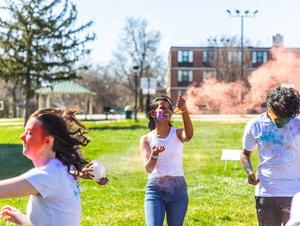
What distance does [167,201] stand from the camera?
249 inches

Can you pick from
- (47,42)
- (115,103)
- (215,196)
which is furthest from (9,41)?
(115,103)

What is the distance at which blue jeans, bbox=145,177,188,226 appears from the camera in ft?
20.7

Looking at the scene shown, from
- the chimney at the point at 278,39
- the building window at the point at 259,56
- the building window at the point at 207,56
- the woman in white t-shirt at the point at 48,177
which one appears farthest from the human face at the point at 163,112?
the building window at the point at 207,56

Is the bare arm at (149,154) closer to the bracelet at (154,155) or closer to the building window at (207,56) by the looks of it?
the bracelet at (154,155)

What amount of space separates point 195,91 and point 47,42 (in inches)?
1202

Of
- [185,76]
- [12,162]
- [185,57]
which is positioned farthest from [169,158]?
[185,76]

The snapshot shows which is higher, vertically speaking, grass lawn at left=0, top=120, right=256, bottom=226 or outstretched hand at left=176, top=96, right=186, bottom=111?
outstretched hand at left=176, top=96, right=186, bottom=111

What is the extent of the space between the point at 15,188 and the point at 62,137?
0.51 m

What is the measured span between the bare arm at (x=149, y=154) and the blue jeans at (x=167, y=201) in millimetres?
180

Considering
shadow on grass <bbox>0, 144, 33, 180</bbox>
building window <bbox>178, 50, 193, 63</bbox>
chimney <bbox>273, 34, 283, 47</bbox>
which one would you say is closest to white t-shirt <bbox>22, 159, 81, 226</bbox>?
chimney <bbox>273, 34, 283, 47</bbox>

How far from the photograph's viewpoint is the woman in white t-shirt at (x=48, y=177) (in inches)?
151

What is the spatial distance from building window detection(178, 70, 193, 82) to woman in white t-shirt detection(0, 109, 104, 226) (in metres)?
81.5

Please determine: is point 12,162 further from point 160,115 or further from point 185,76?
point 185,76

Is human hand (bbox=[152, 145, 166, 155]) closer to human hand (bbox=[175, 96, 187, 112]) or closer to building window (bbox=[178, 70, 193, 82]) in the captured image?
human hand (bbox=[175, 96, 187, 112])
